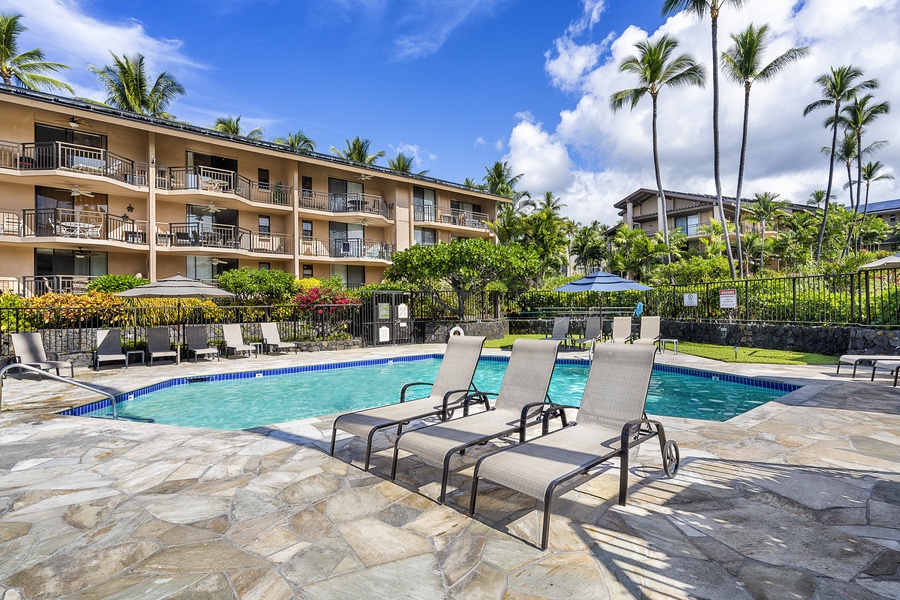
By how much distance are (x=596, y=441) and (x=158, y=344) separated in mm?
13197

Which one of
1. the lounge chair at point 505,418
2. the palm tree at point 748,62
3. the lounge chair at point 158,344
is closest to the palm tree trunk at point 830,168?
the palm tree at point 748,62

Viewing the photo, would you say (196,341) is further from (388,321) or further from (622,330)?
(622,330)

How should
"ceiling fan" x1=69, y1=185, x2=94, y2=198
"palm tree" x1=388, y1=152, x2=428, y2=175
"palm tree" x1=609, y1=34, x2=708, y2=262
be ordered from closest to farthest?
1. "ceiling fan" x1=69, y1=185, x2=94, y2=198
2. "palm tree" x1=609, y1=34, x2=708, y2=262
3. "palm tree" x1=388, y1=152, x2=428, y2=175

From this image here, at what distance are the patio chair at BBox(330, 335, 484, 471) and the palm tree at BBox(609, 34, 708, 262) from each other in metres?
27.2

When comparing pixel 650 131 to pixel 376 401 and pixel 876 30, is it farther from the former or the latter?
pixel 376 401

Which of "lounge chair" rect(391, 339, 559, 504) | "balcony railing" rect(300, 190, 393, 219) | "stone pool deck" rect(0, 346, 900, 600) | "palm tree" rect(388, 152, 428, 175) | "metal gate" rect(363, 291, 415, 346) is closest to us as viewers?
"stone pool deck" rect(0, 346, 900, 600)

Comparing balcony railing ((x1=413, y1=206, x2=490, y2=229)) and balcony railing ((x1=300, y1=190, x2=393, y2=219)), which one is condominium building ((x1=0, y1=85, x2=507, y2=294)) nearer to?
balcony railing ((x1=300, y1=190, x2=393, y2=219))

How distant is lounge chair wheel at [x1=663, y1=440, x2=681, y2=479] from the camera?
3.89m

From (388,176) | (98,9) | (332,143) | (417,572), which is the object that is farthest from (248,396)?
(332,143)

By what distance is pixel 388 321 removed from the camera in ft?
57.7

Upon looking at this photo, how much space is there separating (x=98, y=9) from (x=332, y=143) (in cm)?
2170

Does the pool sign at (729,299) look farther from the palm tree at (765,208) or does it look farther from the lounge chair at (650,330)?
the palm tree at (765,208)

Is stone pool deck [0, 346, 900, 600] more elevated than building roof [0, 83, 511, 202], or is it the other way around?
building roof [0, 83, 511, 202]

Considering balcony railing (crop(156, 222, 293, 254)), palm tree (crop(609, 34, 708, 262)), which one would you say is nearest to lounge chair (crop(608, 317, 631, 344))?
balcony railing (crop(156, 222, 293, 254))
